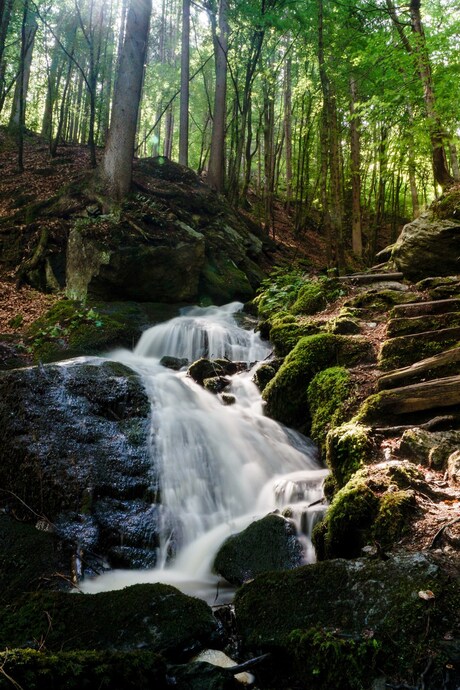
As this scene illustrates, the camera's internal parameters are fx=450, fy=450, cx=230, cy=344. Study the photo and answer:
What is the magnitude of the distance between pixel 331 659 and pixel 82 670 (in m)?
A: 1.19

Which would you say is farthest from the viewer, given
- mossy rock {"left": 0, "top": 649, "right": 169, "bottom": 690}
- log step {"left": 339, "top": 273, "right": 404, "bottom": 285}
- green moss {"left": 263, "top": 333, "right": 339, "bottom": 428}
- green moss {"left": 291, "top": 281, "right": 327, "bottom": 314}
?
log step {"left": 339, "top": 273, "right": 404, "bottom": 285}

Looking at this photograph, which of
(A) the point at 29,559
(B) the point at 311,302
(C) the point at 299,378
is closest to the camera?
(A) the point at 29,559

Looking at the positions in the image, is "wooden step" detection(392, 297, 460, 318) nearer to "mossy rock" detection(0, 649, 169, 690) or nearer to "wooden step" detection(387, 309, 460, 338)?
"wooden step" detection(387, 309, 460, 338)

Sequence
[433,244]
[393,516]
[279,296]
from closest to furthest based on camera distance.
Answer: [393,516], [433,244], [279,296]

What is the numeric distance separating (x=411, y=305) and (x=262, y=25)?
39.2 ft

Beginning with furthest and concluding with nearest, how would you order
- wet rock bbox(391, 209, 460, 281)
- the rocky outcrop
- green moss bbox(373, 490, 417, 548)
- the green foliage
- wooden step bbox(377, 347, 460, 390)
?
the rocky outcrop < the green foliage < wet rock bbox(391, 209, 460, 281) < wooden step bbox(377, 347, 460, 390) < green moss bbox(373, 490, 417, 548)

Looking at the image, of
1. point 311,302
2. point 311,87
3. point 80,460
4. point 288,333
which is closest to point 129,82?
point 311,302

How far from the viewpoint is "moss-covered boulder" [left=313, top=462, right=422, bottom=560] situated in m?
3.15

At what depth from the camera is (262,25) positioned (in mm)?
13664

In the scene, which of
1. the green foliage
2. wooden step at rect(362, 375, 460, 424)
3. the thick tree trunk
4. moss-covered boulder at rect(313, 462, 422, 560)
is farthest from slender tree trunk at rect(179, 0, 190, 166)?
moss-covered boulder at rect(313, 462, 422, 560)

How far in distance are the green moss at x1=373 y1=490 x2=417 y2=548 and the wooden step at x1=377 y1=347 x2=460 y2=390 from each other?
1676mm

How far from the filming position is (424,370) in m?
4.68

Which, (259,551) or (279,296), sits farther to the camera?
(279,296)

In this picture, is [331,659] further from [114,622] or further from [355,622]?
[114,622]
